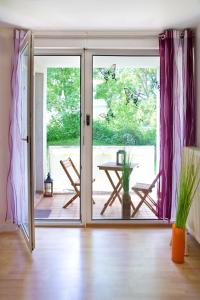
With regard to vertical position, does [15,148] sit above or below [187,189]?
above

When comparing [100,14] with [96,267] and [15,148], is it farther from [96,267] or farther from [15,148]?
[96,267]

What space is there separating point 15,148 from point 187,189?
6.39ft

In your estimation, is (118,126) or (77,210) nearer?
(118,126)

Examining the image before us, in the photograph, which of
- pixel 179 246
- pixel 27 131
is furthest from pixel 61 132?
pixel 179 246

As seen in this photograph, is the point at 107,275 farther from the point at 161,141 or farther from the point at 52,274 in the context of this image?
the point at 161,141

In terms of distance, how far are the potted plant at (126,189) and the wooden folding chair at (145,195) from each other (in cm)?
8

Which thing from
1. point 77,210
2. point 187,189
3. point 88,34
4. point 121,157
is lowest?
point 77,210

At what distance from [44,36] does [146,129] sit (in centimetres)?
161

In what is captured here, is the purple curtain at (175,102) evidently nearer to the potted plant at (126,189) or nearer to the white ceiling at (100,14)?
the white ceiling at (100,14)

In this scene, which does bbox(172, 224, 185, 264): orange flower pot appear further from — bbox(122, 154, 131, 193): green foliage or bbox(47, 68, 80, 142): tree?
bbox(47, 68, 80, 142): tree

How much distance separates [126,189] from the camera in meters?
4.50

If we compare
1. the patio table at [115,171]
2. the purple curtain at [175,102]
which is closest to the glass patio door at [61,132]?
the patio table at [115,171]

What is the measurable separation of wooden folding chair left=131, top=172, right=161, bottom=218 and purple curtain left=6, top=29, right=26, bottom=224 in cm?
138

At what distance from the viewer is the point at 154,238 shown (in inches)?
156
